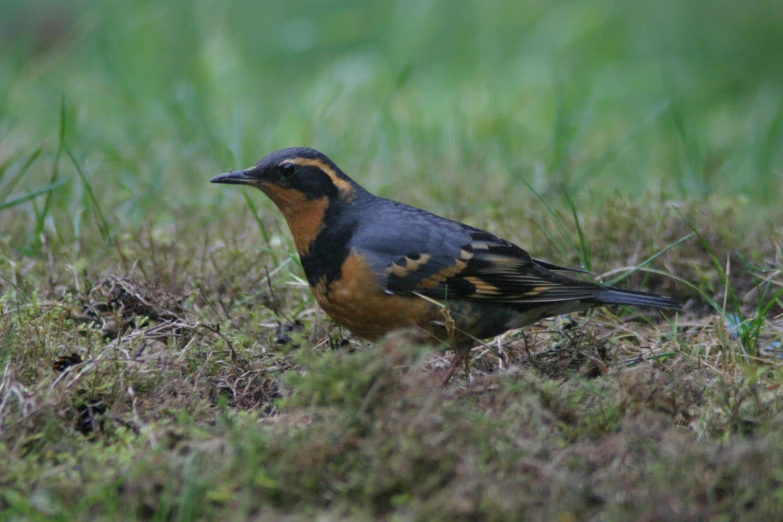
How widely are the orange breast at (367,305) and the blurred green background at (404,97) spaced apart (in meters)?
1.45

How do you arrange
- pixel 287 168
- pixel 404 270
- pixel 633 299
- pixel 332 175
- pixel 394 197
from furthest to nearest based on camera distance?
pixel 394 197 < pixel 332 175 < pixel 287 168 < pixel 633 299 < pixel 404 270

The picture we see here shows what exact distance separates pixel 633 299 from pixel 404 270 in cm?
123

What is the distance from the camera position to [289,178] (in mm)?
5148

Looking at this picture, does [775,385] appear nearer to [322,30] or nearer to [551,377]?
[551,377]

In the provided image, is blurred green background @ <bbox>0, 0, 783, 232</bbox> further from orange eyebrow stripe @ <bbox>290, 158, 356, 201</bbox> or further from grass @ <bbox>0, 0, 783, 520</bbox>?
orange eyebrow stripe @ <bbox>290, 158, 356, 201</bbox>

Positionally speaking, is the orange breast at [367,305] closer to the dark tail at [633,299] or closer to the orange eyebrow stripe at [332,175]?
the orange eyebrow stripe at [332,175]

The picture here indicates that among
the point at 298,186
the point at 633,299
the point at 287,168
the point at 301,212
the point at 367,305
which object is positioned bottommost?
the point at 633,299

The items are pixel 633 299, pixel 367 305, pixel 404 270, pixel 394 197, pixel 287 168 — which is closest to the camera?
pixel 367 305

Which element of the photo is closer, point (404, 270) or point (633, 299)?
point (404, 270)

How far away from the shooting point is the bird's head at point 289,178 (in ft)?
16.9

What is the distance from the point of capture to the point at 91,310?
4961 millimetres

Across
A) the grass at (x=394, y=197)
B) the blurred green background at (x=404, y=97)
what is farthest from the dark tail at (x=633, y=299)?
the blurred green background at (x=404, y=97)

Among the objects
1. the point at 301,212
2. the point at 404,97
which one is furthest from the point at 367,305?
the point at 404,97

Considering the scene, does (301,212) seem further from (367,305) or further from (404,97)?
(404,97)
